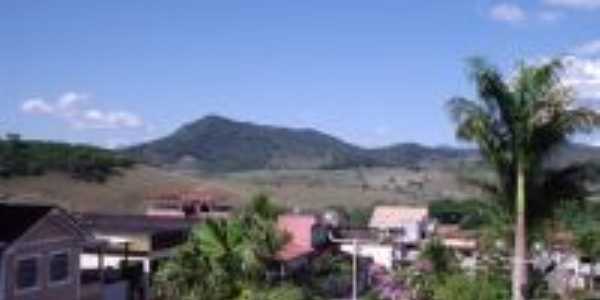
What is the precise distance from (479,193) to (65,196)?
3647 inches

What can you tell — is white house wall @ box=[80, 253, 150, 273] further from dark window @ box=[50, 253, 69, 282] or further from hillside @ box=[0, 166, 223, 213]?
hillside @ box=[0, 166, 223, 213]

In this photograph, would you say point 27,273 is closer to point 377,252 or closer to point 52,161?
point 377,252

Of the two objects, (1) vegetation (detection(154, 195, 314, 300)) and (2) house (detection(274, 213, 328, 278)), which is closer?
(1) vegetation (detection(154, 195, 314, 300))

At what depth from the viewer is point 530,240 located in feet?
114

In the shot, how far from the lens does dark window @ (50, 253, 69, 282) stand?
1841 inches

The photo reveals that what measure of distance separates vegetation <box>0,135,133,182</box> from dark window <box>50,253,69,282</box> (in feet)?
253

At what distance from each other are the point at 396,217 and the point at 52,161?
4621cm

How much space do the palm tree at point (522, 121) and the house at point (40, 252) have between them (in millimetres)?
18397

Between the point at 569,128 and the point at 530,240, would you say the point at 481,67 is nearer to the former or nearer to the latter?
the point at 569,128

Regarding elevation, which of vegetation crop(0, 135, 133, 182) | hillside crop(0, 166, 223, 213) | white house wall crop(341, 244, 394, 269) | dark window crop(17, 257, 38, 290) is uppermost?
vegetation crop(0, 135, 133, 182)

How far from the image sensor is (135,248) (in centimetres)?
5981

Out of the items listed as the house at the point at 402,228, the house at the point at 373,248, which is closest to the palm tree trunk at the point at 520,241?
the house at the point at 402,228

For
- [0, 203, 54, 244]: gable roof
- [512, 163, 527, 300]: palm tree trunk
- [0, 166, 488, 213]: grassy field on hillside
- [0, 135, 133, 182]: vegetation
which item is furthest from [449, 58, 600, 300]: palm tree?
[0, 135, 133, 182]: vegetation

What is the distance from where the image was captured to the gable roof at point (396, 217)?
10338 centimetres
